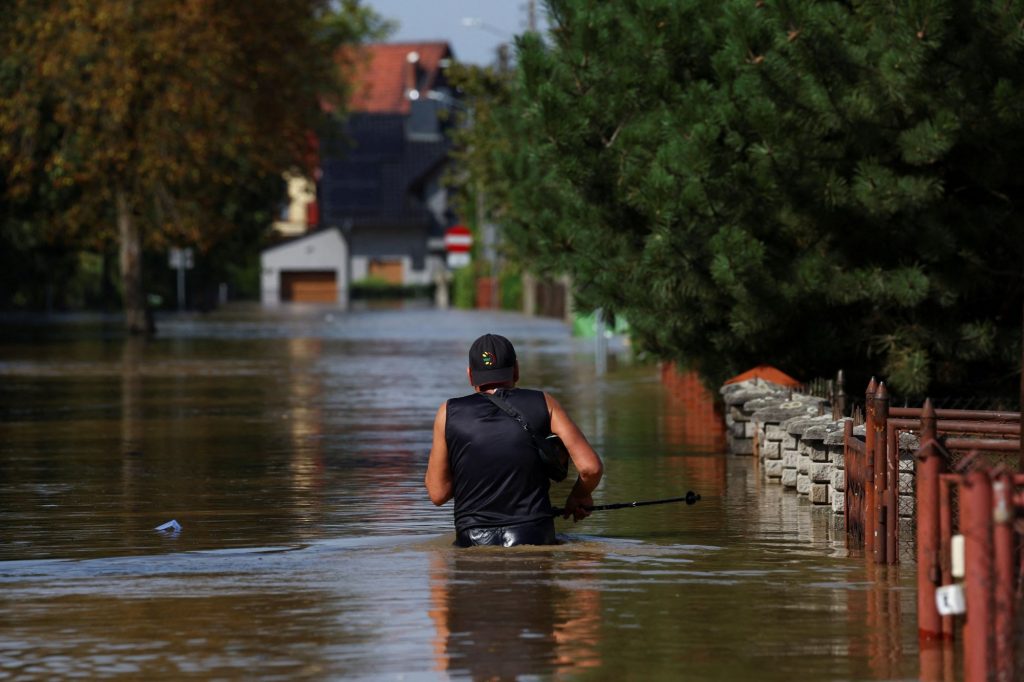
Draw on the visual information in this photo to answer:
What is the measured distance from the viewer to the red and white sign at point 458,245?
425 feet

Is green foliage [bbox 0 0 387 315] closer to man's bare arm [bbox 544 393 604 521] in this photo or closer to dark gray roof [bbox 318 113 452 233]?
man's bare arm [bbox 544 393 604 521]

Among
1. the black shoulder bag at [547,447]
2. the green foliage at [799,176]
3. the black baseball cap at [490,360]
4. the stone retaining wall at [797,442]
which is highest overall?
the green foliage at [799,176]

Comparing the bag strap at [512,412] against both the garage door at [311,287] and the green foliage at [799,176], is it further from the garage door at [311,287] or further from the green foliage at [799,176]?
the garage door at [311,287]

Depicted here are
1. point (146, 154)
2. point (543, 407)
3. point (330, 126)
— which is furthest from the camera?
point (330, 126)

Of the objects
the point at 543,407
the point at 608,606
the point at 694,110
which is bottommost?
the point at 608,606

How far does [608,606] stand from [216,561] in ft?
9.45

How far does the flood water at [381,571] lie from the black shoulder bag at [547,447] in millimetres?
529

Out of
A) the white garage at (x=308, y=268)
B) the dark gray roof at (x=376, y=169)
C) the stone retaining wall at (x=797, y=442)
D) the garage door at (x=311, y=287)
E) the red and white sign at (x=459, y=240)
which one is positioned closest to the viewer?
the stone retaining wall at (x=797, y=442)

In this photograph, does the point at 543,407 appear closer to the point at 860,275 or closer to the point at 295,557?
the point at 295,557

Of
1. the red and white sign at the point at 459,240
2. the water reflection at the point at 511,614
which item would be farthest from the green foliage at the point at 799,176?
the red and white sign at the point at 459,240

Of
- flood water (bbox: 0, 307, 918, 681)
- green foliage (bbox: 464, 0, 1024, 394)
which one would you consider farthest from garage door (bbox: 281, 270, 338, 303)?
green foliage (bbox: 464, 0, 1024, 394)

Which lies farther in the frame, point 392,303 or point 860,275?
point 392,303

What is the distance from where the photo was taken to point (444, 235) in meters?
143

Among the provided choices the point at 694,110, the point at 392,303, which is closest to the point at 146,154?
the point at 694,110
